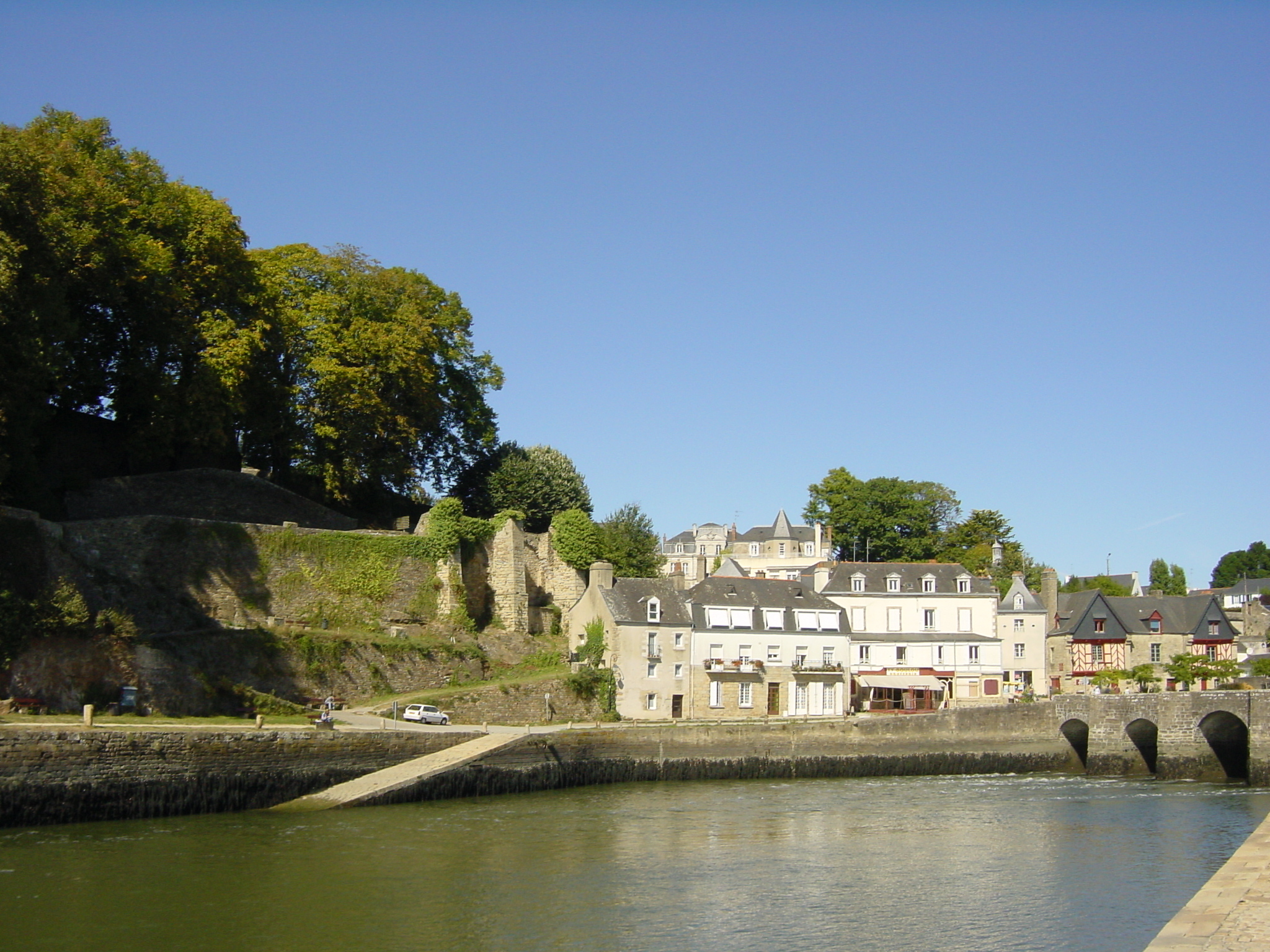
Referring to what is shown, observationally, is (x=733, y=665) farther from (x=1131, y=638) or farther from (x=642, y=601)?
(x=1131, y=638)

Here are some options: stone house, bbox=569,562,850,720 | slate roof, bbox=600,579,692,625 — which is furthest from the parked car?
slate roof, bbox=600,579,692,625

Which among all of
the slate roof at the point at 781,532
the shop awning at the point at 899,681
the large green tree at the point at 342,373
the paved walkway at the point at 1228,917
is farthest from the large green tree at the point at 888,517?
the paved walkway at the point at 1228,917

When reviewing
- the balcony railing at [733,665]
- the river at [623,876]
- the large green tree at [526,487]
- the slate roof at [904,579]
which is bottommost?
the river at [623,876]

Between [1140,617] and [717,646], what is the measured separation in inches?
870

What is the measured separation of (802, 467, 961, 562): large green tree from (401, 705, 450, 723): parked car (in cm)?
3794

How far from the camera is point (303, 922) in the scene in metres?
18.5

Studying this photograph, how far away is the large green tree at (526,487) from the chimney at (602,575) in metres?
4.45

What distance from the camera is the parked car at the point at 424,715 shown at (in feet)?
108

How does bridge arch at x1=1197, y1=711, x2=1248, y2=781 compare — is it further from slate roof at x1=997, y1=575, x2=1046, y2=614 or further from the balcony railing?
the balcony railing

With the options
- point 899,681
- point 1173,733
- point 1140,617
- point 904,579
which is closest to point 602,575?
point 899,681

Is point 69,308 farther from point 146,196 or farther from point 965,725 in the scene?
point 965,725

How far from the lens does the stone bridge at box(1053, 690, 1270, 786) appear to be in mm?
35656

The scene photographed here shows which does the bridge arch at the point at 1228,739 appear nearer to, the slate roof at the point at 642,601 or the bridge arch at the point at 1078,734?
the bridge arch at the point at 1078,734

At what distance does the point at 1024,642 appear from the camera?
155 ft
